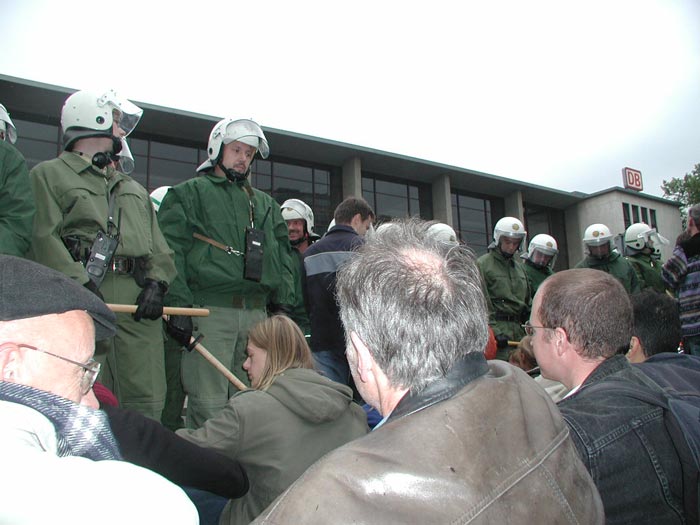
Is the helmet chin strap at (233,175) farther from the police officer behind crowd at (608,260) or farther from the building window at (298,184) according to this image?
the building window at (298,184)

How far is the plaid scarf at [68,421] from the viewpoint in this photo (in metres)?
1.16

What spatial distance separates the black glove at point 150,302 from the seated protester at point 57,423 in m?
2.25

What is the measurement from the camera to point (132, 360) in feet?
12.3

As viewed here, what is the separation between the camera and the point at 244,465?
2.38 metres

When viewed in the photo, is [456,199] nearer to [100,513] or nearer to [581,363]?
[581,363]

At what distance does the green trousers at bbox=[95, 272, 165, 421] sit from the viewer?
373cm

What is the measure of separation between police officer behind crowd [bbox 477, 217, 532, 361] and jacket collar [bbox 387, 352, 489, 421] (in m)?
5.60

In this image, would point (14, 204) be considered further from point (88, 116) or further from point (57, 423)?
point (57, 423)

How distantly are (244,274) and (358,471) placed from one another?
3532 millimetres

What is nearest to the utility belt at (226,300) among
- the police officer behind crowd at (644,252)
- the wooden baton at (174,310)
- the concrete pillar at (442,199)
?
the wooden baton at (174,310)

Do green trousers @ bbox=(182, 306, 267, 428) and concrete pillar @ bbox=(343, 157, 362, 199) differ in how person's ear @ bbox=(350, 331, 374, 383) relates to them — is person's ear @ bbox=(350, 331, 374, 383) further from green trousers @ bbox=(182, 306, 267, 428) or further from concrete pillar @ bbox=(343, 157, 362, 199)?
concrete pillar @ bbox=(343, 157, 362, 199)

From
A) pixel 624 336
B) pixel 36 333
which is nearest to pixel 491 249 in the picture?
pixel 624 336

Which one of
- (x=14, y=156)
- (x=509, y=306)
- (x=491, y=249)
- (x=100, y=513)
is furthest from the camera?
(x=491, y=249)

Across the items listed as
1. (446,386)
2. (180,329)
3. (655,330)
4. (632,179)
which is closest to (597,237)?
(655,330)
